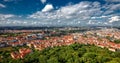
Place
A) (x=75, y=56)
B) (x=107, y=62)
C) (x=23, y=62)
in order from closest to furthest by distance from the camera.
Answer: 1. (x=107, y=62)
2. (x=23, y=62)
3. (x=75, y=56)

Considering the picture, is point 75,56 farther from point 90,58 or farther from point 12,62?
point 12,62

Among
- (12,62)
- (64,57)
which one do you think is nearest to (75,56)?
(64,57)

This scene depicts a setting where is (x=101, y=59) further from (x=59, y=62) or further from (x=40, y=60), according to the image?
(x=40, y=60)

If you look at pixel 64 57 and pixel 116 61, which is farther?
pixel 64 57

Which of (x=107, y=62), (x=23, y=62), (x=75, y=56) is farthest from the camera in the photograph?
(x=75, y=56)

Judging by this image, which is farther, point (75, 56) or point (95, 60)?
point (75, 56)

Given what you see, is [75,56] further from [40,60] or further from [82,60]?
[40,60]

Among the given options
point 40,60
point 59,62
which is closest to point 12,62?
point 40,60
